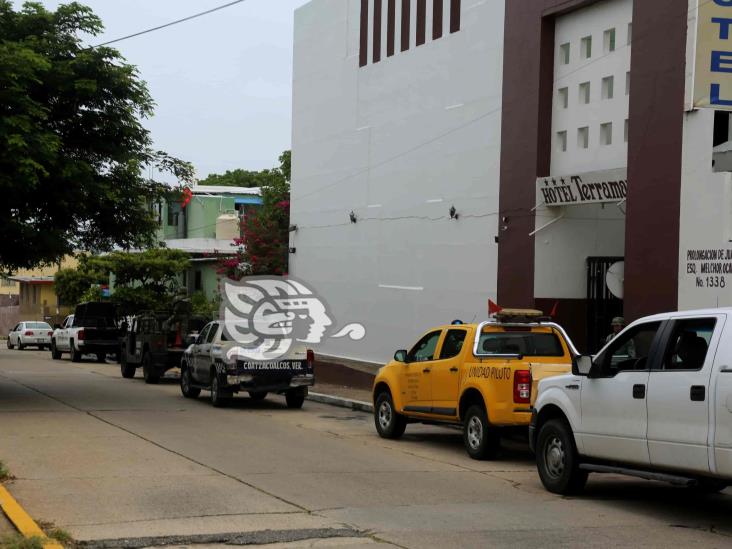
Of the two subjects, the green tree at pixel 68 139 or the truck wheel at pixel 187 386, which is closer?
the green tree at pixel 68 139

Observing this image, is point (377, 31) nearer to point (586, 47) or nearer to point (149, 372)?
point (586, 47)

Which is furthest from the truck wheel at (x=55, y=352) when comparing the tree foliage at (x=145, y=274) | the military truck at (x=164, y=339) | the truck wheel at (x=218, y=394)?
the truck wheel at (x=218, y=394)

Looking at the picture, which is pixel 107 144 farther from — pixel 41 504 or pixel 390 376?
pixel 41 504

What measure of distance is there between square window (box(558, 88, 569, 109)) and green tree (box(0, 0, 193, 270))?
828cm

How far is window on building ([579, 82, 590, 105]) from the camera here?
2120cm

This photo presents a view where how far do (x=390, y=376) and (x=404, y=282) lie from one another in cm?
1093

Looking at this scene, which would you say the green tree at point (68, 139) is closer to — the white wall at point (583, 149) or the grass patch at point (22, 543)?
the white wall at point (583, 149)

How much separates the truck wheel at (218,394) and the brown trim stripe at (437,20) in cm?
1059

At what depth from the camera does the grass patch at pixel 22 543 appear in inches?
309

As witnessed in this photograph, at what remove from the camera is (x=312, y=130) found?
33656mm

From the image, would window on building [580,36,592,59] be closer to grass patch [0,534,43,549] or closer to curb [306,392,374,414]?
curb [306,392,374,414]

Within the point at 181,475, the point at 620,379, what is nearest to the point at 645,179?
the point at 620,379

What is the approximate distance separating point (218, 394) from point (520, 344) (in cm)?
848

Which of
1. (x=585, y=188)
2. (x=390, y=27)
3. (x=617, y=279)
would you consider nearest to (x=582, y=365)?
(x=617, y=279)
